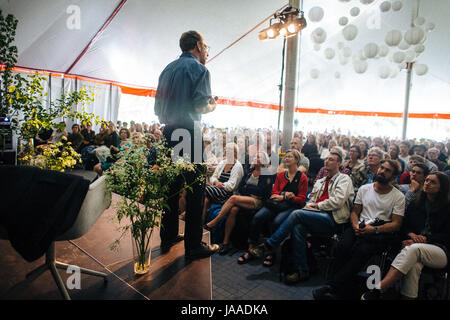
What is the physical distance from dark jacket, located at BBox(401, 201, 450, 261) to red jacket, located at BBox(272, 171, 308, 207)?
98 cm

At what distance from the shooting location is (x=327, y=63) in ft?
48.7

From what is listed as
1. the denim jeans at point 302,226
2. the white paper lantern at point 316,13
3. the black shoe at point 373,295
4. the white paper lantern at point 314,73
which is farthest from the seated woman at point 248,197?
the white paper lantern at point 314,73

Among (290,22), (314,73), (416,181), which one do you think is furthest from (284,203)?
(314,73)

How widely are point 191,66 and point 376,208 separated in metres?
2.14

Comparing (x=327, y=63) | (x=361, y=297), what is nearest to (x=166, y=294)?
(x=361, y=297)

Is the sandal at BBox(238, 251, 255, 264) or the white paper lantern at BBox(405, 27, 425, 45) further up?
the white paper lantern at BBox(405, 27, 425, 45)

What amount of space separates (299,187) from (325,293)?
3.90ft

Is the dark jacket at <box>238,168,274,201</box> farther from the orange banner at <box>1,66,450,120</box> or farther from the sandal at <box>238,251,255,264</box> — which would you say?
the orange banner at <box>1,66,450,120</box>

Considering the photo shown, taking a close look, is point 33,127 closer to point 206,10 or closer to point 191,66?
point 191,66

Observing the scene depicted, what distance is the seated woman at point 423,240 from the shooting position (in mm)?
2111

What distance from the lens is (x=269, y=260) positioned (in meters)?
2.80

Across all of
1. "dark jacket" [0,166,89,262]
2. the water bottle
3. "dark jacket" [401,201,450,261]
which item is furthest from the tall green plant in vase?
"dark jacket" [401,201,450,261]

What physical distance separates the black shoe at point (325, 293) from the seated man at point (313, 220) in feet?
0.85

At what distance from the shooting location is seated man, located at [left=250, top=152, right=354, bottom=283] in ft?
8.45
